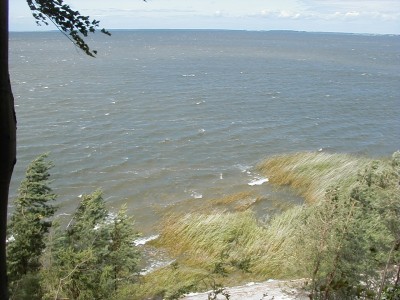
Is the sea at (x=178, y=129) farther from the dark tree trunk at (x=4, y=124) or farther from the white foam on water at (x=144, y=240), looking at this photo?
the dark tree trunk at (x=4, y=124)

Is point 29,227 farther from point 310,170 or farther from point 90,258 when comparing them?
point 310,170

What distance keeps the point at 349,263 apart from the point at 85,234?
728 cm

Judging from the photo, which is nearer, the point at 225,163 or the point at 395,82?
the point at 225,163

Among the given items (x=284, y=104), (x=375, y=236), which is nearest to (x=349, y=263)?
(x=375, y=236)

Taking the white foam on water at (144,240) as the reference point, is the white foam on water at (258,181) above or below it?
above

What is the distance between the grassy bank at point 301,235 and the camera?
32.8 feet

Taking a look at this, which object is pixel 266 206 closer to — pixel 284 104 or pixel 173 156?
pixel 173 156

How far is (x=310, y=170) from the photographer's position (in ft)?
82.8

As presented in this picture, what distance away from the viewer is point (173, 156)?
2873cm

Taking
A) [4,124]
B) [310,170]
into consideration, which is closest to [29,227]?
[4,124]

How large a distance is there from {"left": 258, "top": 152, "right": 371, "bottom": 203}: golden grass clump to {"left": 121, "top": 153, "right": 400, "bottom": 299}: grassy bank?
0.18 ft

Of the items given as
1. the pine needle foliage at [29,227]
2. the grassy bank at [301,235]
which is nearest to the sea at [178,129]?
the grassy bank at [301,235]

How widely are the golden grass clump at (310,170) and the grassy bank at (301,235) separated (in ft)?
Answer: 0.18

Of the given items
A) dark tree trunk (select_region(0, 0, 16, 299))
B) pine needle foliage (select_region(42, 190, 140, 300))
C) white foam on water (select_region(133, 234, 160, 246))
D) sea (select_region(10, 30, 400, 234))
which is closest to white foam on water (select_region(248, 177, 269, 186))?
sea (select_region(10, 30, 400, 234))
